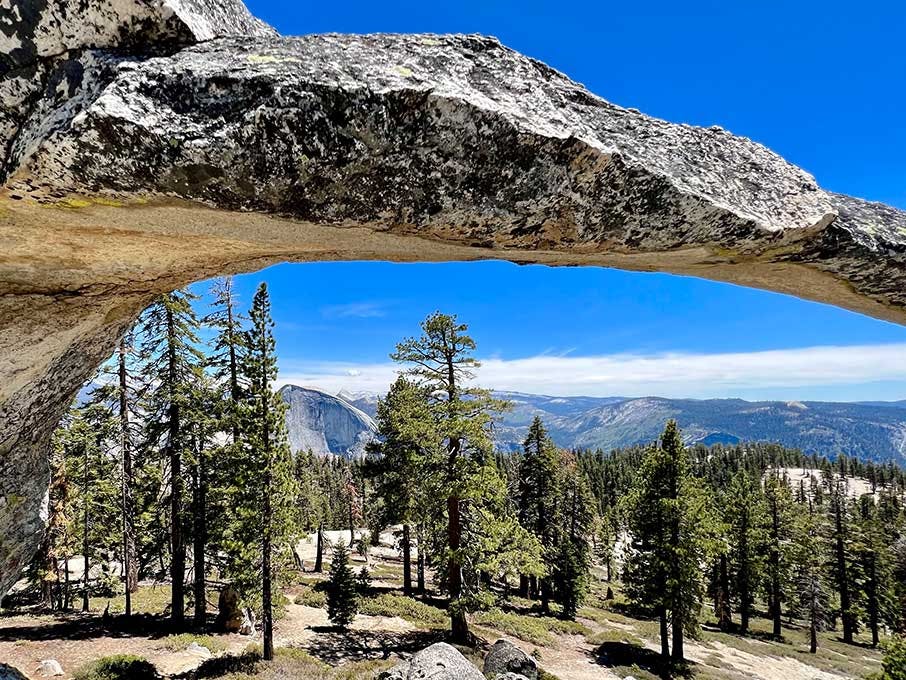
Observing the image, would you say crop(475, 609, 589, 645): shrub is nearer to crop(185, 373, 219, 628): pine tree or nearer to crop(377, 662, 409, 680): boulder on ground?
crop(377, 662, 409, 680): boulder on ground

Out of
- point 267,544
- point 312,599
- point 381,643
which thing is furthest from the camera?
point 312,599

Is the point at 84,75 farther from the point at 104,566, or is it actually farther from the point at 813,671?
the point at 813,671

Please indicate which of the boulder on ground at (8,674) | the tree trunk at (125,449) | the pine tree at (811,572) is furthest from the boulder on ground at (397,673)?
the pine tree at (811,572)

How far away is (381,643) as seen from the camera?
72.1 ft

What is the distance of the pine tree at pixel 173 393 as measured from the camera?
19391 millimetres

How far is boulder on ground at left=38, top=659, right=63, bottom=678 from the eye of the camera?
14.4m

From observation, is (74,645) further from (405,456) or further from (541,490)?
(541,490)

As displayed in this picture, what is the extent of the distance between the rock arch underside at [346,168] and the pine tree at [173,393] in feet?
49.8

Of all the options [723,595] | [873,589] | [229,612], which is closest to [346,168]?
[229,612]

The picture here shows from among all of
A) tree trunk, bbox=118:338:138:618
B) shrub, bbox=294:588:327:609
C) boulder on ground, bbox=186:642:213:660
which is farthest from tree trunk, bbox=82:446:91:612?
shrub, bbox=294:588:327:609

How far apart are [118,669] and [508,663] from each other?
1296cm

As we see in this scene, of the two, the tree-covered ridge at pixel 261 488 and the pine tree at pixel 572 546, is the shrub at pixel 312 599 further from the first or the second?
the pine tree at pixel 572 546

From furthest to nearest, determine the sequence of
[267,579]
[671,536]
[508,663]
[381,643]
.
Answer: [671,536]
[381,643]
[508,663]
[267,579]

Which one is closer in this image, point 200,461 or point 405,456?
point 200,461
